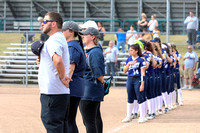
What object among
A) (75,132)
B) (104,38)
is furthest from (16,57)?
(75,132)

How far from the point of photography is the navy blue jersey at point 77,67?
20.0 feet

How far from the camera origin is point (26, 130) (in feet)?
28.9

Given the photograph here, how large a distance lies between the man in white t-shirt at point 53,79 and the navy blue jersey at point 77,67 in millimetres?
590

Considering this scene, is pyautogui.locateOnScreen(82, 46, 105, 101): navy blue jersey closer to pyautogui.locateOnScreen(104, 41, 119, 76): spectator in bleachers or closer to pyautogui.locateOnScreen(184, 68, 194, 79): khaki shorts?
pyautogui.locateOnScreen(104, 41, 119, 76): spectator in bleachers

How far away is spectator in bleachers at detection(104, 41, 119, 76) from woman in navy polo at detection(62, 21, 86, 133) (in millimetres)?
14190

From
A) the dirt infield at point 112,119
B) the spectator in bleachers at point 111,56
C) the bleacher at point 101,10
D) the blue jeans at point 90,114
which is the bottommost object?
the dirt infield at point 112,119

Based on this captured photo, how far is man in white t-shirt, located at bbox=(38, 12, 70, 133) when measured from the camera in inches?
211

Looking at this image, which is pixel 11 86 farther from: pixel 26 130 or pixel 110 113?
pixel 26 130

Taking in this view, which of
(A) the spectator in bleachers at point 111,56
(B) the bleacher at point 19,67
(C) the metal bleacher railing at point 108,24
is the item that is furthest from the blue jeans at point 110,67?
(C) the metal bleacher railing at point 108,24

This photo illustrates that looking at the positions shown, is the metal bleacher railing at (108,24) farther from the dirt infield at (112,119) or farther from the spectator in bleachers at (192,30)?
the dirt infield at (112,119)

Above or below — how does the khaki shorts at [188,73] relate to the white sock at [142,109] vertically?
above

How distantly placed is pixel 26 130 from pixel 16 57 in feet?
45.1

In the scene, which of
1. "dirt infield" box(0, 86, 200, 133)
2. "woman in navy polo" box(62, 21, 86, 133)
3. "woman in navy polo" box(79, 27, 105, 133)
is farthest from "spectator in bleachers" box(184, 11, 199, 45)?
"woman in navy polo" box(62, 21, 86, 133)

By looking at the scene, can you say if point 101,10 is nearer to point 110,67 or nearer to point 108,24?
point 108,24
